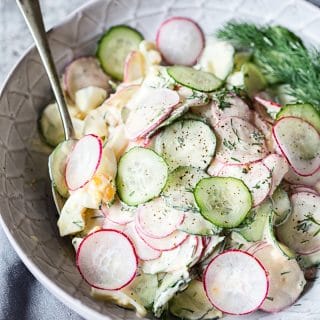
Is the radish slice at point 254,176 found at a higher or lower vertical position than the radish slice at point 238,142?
lower

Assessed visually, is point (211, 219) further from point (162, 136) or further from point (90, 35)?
point (90, 35)

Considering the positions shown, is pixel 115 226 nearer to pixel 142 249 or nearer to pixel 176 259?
pixel 142 249

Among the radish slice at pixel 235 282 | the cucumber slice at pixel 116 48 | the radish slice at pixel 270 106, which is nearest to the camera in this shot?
the radish slice at pixel 235 282

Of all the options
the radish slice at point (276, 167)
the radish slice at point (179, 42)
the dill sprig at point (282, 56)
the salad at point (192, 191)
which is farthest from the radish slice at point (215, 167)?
the radish slice at point (179, 42)

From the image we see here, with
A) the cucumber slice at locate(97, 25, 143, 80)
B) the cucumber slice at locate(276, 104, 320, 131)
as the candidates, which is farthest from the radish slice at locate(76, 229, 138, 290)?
the cucumber slice at locate(97, 25, 143, 80)

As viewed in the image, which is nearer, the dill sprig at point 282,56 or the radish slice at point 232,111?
the radish slice at point 232,111

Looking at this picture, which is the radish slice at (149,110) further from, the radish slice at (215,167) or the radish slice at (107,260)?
the radish slice at (107,260)

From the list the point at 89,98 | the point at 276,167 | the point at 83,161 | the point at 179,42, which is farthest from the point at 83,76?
the point at 276,167
